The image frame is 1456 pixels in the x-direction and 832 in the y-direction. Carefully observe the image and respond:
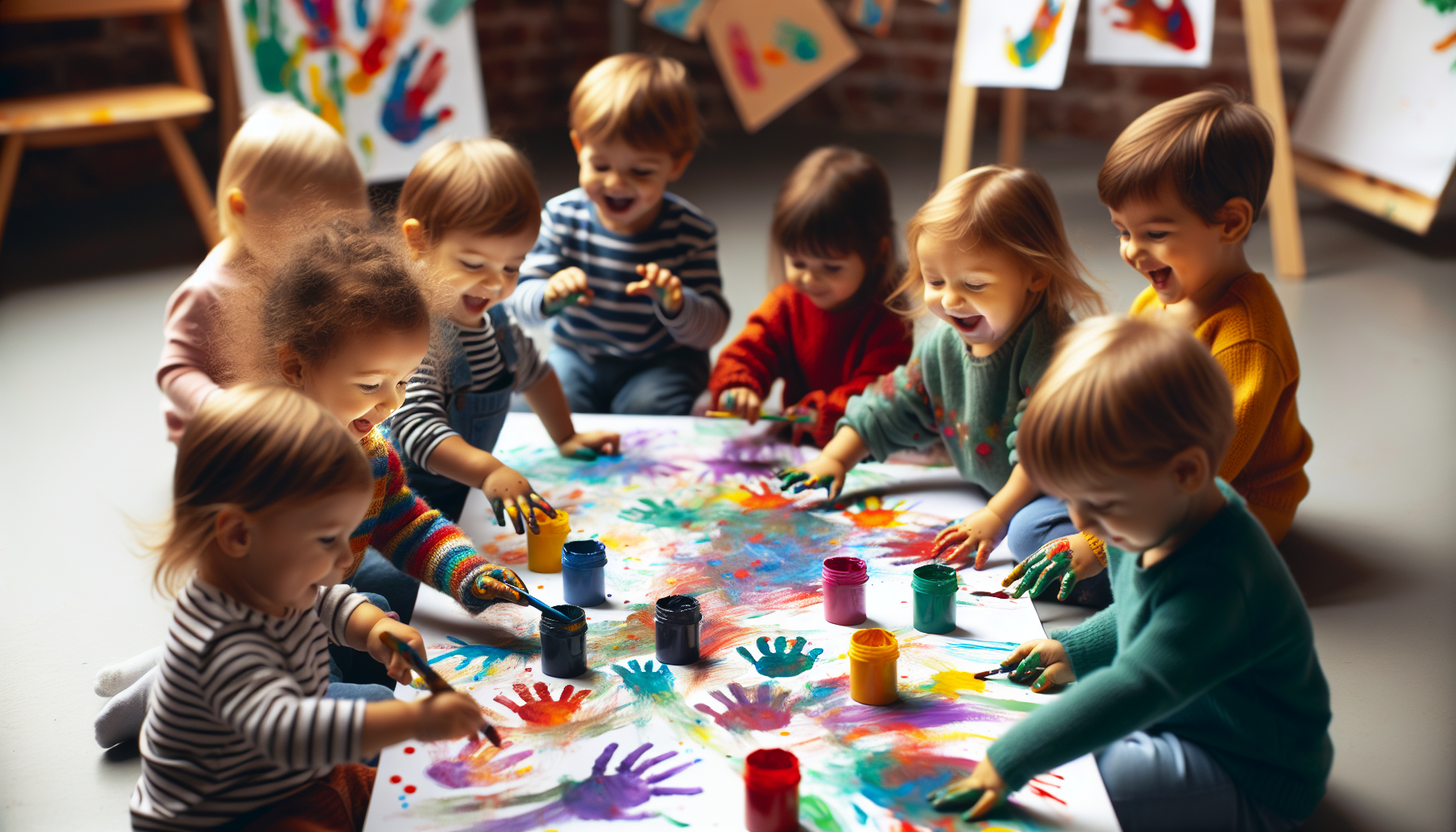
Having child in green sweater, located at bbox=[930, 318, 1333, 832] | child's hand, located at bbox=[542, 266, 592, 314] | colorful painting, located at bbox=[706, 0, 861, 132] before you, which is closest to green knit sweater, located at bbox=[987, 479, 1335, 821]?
child in green sweater, located at bbox=[930, 318, 1333, 832]

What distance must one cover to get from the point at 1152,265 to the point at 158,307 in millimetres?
2671

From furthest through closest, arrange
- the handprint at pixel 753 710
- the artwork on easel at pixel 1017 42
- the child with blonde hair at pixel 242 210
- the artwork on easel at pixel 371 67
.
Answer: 1. the artwork on easel at pixel 371 67
2. the artwork on easel at pixel 1017 42
3. the child with blonde hair at pixel 242 210
4. the handprint at pixel 753 710

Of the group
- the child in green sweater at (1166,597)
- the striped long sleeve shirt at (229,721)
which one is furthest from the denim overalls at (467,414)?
the child in green sweater at (1166,597)

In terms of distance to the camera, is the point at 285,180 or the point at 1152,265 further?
the point at 285,180

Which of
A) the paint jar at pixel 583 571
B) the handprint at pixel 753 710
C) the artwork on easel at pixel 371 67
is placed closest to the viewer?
the handprint at pixel 753 710

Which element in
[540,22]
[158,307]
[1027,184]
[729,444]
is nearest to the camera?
[1027,184]

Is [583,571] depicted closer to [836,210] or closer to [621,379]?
[836,210]

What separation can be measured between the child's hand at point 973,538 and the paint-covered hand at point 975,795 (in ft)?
1.73

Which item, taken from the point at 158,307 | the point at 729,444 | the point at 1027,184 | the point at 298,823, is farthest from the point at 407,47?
the point at 298,823

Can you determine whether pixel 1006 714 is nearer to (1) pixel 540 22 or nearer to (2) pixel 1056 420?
(2) pixel 1056 420

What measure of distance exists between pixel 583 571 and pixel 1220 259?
1.04 meters

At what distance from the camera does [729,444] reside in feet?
6.85

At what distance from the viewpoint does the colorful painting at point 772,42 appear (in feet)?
9.74

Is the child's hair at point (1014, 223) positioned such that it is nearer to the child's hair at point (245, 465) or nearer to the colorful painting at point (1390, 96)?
the child's hair at point (245, 465)
